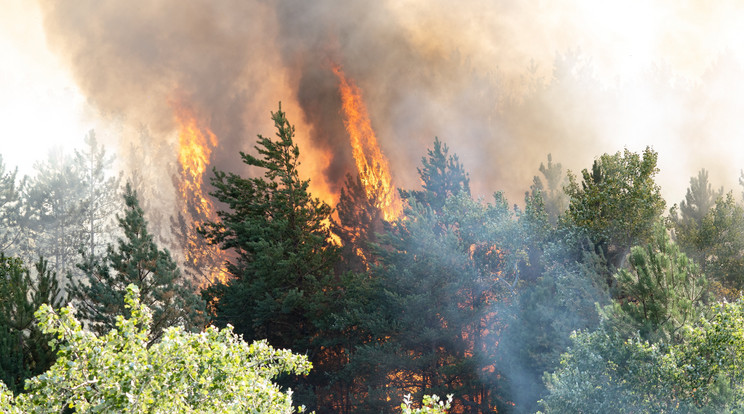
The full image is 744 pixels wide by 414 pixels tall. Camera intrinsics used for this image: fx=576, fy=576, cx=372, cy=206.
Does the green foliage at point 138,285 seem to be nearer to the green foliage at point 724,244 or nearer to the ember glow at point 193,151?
the green foliage at point 724,244

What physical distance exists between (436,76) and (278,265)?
5181 cm

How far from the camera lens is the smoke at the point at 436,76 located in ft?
223

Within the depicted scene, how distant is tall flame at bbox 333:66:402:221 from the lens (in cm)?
7569

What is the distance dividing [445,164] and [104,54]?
7125cm

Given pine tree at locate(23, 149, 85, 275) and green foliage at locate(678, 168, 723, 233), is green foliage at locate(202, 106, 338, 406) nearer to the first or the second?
green foliage at locate(678, 168, 723, 233)

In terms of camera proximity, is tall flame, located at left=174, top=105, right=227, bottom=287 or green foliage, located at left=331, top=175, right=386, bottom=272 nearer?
green foliage, located at left=331, top=175, right=386, bottom=272

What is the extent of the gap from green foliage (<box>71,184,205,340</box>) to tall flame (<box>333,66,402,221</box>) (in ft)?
153

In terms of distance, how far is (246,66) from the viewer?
9125 cm

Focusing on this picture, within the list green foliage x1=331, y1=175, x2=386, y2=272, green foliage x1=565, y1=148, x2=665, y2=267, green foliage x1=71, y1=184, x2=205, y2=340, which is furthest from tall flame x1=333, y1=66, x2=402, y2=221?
green foliage x1=71, y1=184, x2=205, y2=340

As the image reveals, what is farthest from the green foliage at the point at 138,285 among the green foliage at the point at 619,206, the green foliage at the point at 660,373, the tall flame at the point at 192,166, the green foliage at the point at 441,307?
the tall flame at the point at 192,166

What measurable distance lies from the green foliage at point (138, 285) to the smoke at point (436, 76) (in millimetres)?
51097

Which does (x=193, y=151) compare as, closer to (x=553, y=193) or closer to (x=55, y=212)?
(x=55, y=212)

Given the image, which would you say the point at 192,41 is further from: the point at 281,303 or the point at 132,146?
the point at 281,303

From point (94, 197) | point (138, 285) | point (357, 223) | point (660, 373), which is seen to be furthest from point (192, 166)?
point (660, 373)
